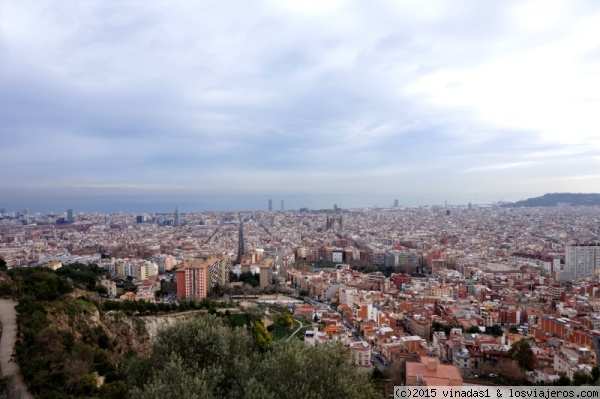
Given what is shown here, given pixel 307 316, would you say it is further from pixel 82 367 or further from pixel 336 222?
pixel 336 222

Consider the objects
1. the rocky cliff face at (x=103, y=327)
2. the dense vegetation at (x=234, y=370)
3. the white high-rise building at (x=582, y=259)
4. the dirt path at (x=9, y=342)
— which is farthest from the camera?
the white high-rise building at (x=582, y=259)

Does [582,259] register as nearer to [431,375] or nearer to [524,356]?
[524,356]

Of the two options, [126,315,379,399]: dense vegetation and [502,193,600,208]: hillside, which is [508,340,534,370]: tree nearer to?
[126,315,379,399]: dense vegetation

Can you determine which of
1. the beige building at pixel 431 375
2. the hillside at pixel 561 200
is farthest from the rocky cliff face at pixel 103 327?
the hillside at pixel 561 200

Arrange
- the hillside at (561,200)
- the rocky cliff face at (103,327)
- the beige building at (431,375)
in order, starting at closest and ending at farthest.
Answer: the beige building at (431,375), the rocky cliff face at (103,327), the hillside at (561,200)

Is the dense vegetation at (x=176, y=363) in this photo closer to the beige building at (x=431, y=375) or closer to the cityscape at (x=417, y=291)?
the cityscape at (x=417, y=291)

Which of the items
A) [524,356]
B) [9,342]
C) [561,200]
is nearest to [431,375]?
→ [524,356]
